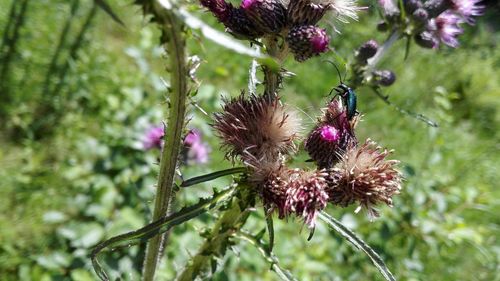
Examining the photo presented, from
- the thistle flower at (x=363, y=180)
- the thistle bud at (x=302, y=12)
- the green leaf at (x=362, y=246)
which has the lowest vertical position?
the green leaf at (x=362, y=246)

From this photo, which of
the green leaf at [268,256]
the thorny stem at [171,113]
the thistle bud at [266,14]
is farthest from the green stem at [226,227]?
the thistle bud at [266,14]

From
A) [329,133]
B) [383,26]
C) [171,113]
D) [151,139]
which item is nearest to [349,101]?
[329,133]

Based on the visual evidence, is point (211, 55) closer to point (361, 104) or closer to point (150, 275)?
point (361, 104)

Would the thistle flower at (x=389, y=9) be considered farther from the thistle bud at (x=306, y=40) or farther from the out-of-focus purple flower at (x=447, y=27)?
the thistle bud at (x=306, y=40)

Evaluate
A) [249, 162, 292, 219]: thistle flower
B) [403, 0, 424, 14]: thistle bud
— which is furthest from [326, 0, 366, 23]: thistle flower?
[403, 0, 424, 14]: thistle bud

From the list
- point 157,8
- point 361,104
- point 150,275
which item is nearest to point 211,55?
point 361,104

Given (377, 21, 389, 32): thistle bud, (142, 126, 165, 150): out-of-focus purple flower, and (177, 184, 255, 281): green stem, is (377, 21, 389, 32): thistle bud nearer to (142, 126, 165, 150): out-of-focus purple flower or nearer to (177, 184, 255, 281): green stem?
(177, 184, 255, 281): green stem

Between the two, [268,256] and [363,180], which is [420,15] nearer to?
[363,180]
